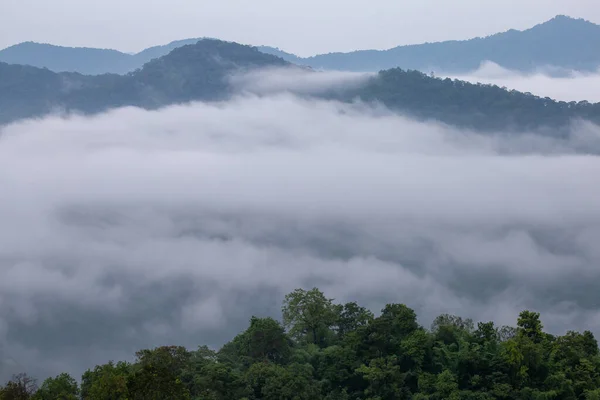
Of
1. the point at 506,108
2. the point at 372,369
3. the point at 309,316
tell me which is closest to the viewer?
the point at 372,369

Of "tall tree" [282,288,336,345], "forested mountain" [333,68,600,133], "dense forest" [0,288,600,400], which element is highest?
"forested mountain" [333,68,600,133]

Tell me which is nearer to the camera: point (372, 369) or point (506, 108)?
point (372, 369)

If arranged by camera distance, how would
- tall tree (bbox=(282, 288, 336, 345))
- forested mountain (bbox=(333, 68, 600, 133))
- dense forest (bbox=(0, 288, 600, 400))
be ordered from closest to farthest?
dense forest (bbox=(0, 288, 600, 400)) < tall tree (bbox=(282, 288, 336, 345)) < forested mountain (bbox=(333, 68, 600, 133))

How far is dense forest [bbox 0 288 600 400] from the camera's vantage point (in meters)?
29.1

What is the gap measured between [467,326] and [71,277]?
247 feet

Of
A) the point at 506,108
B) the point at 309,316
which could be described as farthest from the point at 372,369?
the point at 506,108

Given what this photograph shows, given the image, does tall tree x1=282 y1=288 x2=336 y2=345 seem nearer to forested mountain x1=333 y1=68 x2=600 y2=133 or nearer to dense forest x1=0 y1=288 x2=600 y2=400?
dense forest x1=0 y1=288 x2=600 y2=400

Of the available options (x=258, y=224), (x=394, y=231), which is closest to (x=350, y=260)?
(x=394, y=231)

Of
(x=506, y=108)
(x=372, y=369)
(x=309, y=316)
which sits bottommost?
(x=372, y=369)

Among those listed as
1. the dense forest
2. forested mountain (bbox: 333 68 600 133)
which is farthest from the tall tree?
forested mountain (bbox: 333 68 600 133)

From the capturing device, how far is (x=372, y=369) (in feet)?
100

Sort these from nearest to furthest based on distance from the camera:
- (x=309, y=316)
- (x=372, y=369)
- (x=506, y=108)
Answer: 1. (x=372, y=369)
2. (x=309, y=316)
3. (x=506, y=108)

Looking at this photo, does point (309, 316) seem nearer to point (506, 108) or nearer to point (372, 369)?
point (372, 369)

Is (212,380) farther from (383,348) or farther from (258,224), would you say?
(258,224)
